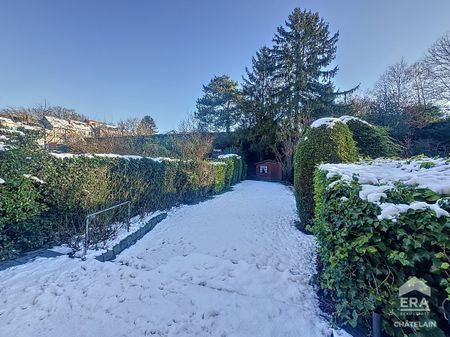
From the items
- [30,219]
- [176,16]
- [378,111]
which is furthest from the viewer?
[378,111]

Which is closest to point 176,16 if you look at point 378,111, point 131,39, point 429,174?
point 131,39

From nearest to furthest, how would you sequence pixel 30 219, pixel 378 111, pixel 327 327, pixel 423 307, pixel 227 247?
pixel 423 307
pixel 327 327
pixel 30 219
pixel 227 247
pixel 378 111

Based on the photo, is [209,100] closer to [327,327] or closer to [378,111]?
[378,111]

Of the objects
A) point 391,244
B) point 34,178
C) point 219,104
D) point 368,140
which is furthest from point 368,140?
point 219,104

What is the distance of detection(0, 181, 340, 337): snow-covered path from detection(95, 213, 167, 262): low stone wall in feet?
0.54

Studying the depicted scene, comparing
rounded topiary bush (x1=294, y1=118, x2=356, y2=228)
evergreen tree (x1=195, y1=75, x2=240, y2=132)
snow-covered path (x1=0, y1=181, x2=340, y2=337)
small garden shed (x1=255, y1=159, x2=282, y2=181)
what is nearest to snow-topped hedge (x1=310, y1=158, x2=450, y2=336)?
snow-covered path (x1=0, y1=181, x2=340, y2=337)

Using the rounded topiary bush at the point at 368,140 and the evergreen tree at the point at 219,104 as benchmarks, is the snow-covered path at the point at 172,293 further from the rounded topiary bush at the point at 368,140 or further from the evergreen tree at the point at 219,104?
the evergreen tree at the point at 219,104

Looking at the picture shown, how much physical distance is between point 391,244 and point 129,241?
4674mm

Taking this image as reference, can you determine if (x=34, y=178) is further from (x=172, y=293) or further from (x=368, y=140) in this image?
(x=368, y=140)

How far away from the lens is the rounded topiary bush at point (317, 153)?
5.20 m

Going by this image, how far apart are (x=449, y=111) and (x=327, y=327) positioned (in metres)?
21.5

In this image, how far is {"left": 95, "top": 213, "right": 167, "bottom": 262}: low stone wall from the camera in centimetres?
390

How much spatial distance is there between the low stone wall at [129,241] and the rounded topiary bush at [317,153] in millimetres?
4063

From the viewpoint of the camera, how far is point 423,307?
1350 millimetres
